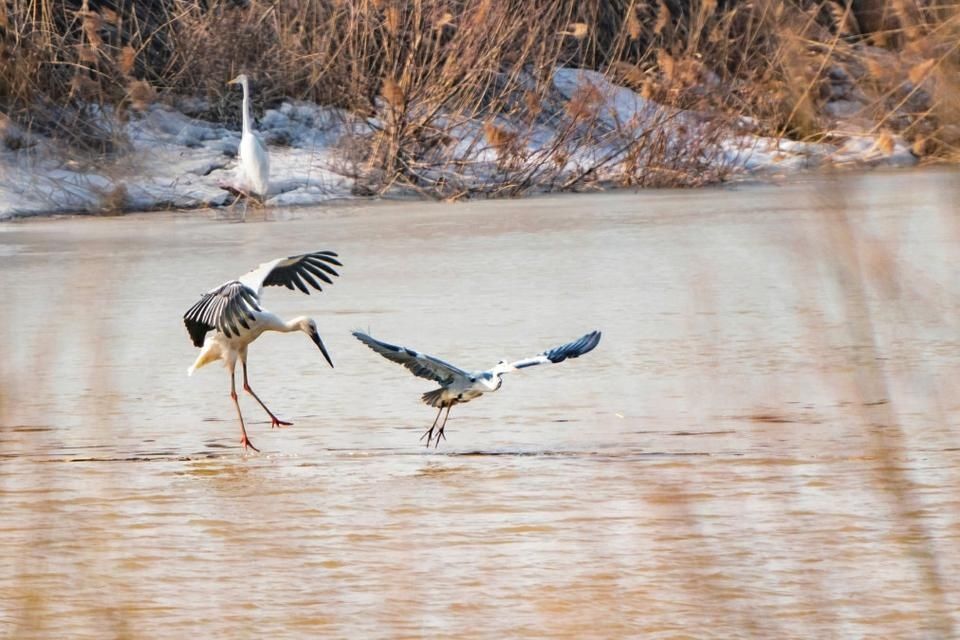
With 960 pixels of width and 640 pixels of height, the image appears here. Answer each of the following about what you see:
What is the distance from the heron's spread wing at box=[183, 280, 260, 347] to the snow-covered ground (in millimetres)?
6620

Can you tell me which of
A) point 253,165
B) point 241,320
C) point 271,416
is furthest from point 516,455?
point 253,165

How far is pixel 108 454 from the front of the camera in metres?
5.55

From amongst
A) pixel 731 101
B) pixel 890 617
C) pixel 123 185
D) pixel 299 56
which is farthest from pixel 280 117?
pixel 890 617

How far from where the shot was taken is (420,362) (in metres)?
5.43

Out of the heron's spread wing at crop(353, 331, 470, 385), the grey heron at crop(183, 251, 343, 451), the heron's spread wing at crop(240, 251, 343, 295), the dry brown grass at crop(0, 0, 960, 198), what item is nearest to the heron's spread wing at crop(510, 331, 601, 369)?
the heron's spread wing at crop(353, 331, 470, 385)

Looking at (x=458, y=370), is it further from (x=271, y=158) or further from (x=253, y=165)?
(x=271, y=158)

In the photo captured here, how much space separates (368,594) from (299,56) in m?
11.6

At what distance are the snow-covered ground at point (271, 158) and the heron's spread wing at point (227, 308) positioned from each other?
21.7 feet

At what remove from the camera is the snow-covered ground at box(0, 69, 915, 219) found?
13.1 meters

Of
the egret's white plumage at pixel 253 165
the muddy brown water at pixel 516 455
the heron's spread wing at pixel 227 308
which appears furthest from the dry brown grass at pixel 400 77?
the heron's spread wing at pixel 227 308

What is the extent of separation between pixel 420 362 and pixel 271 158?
29.5 feet

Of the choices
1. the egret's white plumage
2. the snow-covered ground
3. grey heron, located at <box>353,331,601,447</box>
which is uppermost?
grey heron, located at <box>353,331,601,447</box>

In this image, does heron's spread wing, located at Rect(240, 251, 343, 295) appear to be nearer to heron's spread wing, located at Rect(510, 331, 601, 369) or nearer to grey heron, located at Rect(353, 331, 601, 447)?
grey heron, located at Rect(353, 331, 601, 447)

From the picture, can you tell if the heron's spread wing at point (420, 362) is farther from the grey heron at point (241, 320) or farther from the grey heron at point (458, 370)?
the grey heron at point (241, 320)
